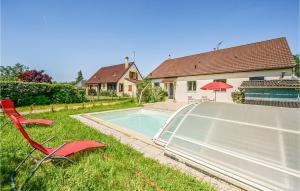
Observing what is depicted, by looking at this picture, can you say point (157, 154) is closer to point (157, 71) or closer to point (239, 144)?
point (239, 144)

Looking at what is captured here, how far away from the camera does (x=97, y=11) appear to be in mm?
13766

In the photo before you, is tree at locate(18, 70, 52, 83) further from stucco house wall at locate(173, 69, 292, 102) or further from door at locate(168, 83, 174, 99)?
stucco house wall at locate(173, 69, 292, 102)

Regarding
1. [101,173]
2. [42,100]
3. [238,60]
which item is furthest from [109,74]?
[101,173]

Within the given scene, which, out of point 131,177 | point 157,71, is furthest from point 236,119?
point 157,71

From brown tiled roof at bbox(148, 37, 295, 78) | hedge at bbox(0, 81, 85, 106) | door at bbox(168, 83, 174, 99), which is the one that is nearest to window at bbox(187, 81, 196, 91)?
brown tiled roof at bbox(148, 37, 295, 78)

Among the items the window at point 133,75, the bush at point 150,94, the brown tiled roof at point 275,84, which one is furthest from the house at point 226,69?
the window at point 133,75

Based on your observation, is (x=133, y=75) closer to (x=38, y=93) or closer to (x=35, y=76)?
(x=35, y=76)

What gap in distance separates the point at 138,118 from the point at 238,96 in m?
11.2

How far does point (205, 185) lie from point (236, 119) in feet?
6.94

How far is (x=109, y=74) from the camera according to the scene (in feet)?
138

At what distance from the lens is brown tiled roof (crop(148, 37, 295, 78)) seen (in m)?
17.9

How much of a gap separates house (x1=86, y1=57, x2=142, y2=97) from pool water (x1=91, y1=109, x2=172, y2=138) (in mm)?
17545

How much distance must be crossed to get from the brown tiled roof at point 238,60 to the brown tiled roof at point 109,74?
456 inches

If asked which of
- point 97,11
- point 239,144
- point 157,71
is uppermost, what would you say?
point 97,11
